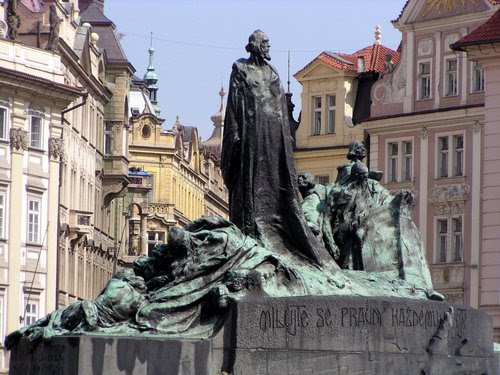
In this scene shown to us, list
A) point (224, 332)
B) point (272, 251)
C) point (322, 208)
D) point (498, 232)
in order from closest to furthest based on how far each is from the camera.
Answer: point (224, 332) < point (272, 251) < point (322, 208) < point (498, 232)

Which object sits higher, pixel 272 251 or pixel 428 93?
pixel 428 93

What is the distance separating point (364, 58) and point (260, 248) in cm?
4682

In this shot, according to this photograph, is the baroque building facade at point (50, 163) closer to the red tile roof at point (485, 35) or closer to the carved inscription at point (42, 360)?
the red tile roof at point (485, 35)

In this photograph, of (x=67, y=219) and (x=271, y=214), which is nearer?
(x=271, y=214)

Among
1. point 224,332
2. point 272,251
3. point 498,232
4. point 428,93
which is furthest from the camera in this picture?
point 428,93

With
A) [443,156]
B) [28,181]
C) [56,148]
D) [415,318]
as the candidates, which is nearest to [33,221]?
[28,181]

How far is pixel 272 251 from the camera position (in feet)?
68.9

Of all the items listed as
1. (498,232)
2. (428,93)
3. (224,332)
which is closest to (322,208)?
(224,332)

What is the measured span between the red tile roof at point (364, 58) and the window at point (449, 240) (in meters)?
6.60

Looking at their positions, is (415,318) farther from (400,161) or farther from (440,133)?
(400,161)

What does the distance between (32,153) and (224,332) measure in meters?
39.1

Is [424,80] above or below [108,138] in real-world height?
above

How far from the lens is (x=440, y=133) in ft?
203

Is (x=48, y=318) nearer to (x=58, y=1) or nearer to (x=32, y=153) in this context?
(x=32, y=153)
